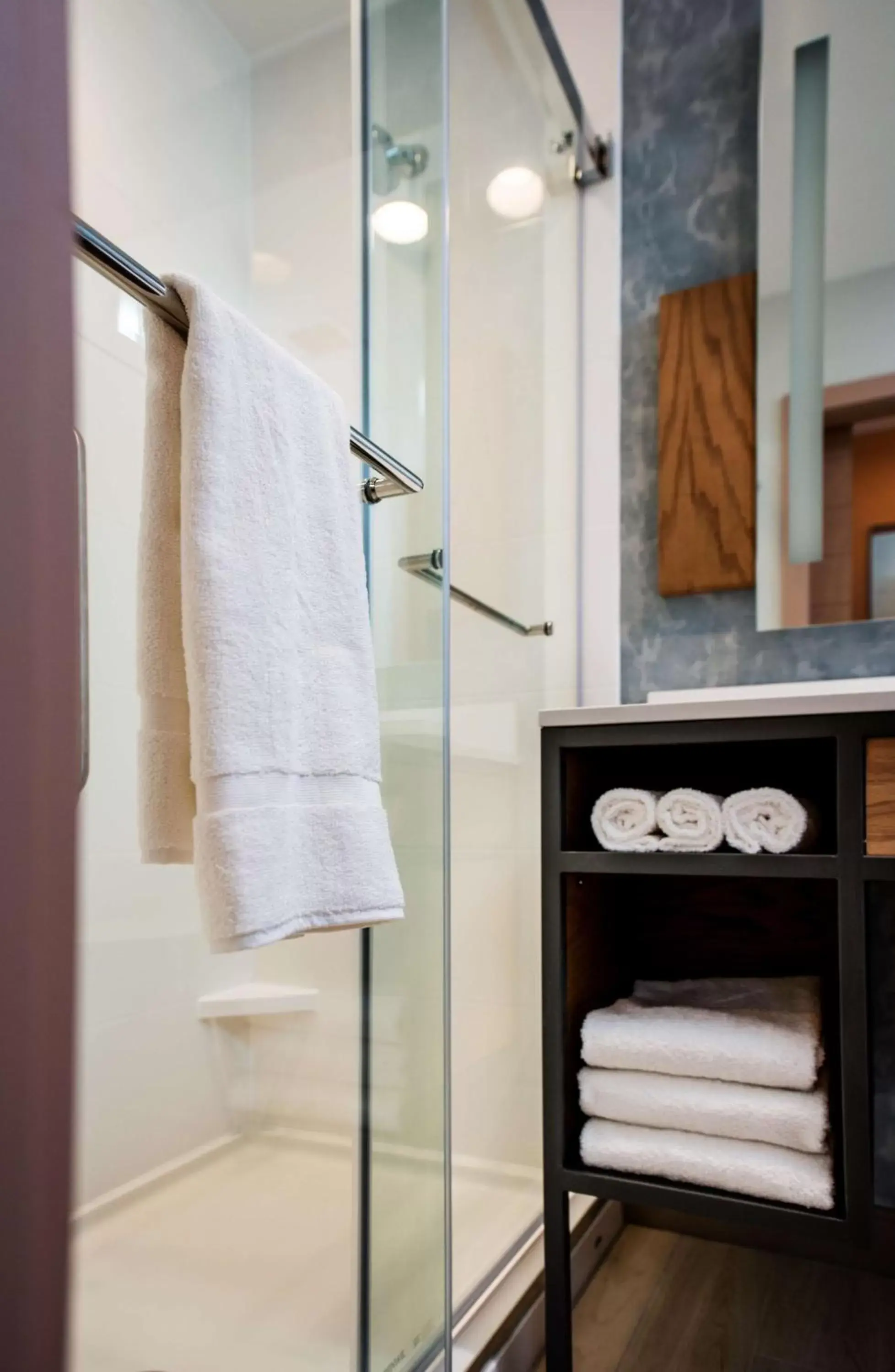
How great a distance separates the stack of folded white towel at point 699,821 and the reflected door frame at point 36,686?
3.08 feet

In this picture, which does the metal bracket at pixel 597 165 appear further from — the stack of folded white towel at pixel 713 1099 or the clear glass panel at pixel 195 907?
the stack of folded white towel at pixel 713 1099

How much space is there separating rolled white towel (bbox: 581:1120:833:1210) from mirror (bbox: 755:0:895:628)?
0.80 m

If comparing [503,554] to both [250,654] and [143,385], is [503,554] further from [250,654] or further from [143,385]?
[250,654]

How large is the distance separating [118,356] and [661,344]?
0.91 meters

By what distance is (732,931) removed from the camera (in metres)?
1.46

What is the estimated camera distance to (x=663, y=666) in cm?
156

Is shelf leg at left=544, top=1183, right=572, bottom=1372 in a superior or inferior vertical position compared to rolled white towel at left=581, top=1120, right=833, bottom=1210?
inferior

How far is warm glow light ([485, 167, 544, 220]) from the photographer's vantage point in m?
1.44

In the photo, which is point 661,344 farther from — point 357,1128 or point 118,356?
point 357,1128

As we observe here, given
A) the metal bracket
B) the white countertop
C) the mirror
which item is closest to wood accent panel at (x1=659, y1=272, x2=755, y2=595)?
the mirror

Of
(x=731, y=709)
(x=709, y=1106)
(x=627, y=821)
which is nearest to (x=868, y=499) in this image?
(x=731, y=709)

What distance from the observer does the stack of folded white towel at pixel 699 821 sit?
102cm

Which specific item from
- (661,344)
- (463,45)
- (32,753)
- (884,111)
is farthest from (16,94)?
(884,111)

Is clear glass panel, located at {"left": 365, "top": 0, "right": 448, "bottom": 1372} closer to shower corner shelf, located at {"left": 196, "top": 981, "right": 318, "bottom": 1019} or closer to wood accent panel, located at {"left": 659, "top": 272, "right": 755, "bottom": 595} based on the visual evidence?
shower corner shelf, located at {"left": 196, "top": 981, "right": 318, "bottom": 1019}
